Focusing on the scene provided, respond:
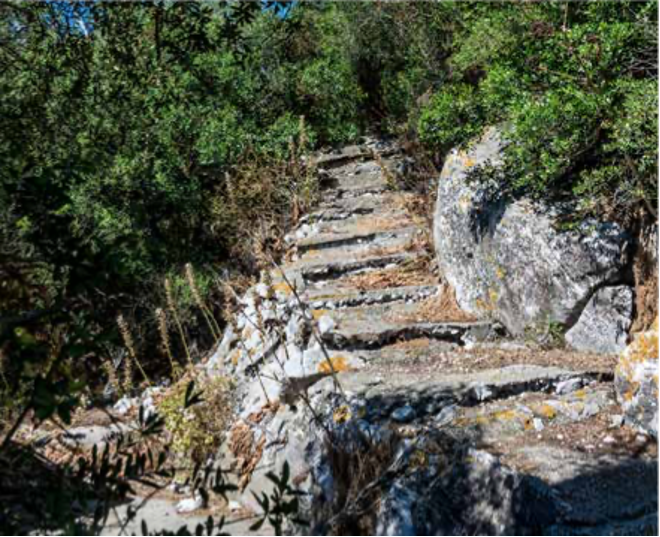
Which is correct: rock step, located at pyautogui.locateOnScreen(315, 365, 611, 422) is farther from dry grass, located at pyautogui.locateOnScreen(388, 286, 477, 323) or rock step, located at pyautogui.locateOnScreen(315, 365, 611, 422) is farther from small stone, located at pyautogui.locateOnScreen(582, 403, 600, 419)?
dry grass, located at pyautogui.locateOnScreen(388, 286, 477, 323)

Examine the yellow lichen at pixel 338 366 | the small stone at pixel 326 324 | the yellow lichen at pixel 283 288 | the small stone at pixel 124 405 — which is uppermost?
the yellow lichen at pixel 283 288

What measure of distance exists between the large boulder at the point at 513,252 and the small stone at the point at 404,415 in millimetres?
1310

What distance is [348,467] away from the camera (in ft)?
13.2

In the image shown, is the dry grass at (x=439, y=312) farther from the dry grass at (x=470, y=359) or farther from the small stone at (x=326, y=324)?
the small stone at (x=326, y=324)

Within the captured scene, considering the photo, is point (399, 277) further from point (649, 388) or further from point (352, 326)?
point (649, 388)

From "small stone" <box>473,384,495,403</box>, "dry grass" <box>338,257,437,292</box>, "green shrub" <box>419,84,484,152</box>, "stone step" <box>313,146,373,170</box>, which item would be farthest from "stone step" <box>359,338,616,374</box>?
"stone step" <box>313,146,373,170</box>

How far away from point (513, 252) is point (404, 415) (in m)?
1.67

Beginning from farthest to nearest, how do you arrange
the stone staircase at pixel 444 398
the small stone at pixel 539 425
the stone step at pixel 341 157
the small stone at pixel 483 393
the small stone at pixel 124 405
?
the stone step at pixel 341 157, the small stone at pixel 124 405, the small stone at pixel 483 393, the small stone at pixel 539 425, the stone staircase at pixel 444 398

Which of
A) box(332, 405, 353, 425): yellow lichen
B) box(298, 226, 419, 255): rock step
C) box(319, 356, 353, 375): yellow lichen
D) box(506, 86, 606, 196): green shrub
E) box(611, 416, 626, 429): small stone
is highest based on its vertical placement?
box(506, 86, 606, 196): green shrub

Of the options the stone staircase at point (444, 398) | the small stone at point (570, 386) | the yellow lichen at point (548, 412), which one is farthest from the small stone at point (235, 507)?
the small stone at point (570, 386)

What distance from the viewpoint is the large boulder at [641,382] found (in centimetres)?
381

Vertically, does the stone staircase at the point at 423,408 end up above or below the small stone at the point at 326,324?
below

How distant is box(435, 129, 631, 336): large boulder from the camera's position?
481 cm

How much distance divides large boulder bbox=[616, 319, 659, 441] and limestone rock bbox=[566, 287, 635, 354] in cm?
68
